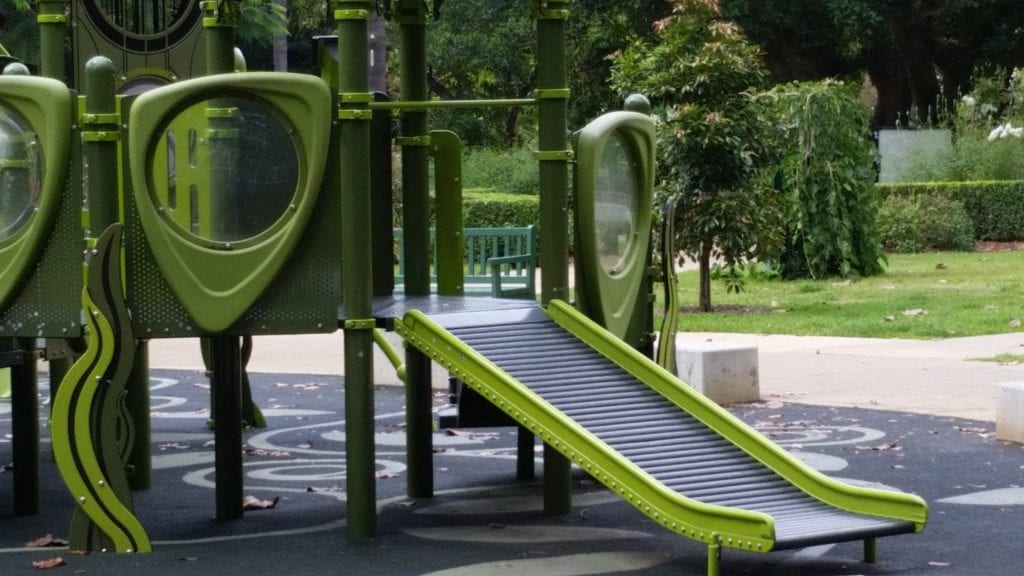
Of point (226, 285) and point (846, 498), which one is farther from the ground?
point (226, 285)

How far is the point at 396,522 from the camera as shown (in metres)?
7.55

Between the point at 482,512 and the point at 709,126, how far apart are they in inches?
342

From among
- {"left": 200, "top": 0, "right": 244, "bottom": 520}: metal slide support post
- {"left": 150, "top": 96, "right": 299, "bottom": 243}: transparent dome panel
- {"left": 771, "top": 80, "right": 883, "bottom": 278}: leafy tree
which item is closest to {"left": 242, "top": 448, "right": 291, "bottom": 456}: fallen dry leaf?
{"left": 200, "top": 0, "right": 244, "bottom": 520}: metal slide support post

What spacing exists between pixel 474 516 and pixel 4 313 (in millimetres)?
2276

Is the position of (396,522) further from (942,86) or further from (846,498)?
(942,86)

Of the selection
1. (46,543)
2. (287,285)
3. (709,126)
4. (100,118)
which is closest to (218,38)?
(100,118)

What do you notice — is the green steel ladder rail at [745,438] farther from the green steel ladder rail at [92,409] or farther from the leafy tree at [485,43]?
the leafy tree at [485,43]

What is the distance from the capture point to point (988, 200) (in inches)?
1067

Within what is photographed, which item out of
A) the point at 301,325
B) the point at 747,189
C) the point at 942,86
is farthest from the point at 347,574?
the point at 942,86

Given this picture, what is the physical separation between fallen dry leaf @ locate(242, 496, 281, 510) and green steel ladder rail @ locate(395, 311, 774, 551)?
1.36m

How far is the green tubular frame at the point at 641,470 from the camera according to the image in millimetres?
6098

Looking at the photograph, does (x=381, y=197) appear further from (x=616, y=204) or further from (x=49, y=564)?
(x=49, y=564)

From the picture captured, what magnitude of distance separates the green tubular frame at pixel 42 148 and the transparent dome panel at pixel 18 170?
0.16ft

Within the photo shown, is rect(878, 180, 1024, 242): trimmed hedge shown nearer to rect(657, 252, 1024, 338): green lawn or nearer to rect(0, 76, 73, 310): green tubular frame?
rect(657, 252, 1024, 338): green lawn
